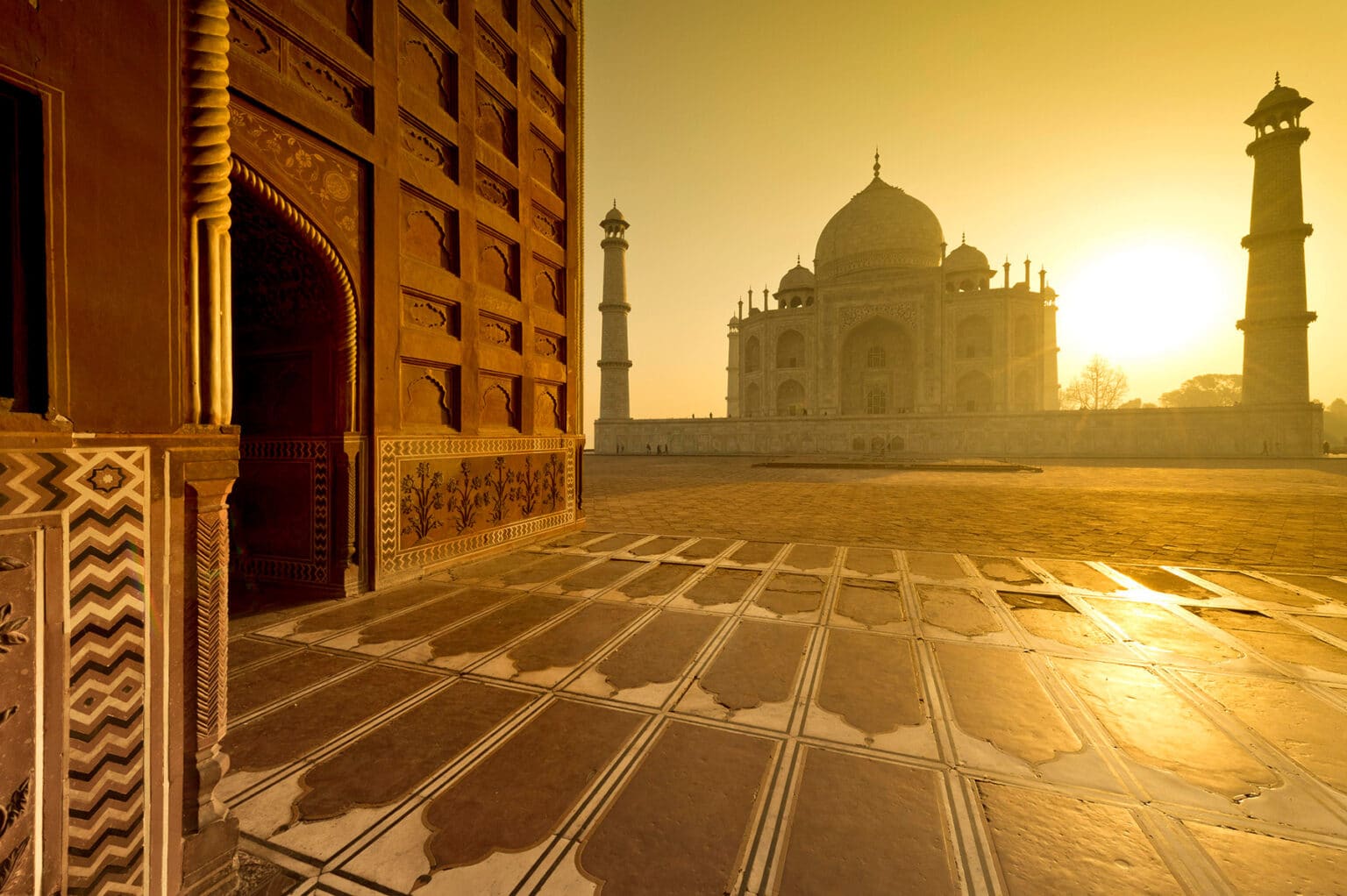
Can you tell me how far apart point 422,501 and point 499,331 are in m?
1.79

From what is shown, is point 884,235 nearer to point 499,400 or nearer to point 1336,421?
point 499,400

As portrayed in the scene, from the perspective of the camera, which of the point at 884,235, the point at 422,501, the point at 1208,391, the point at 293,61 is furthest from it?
the point at 1208,391

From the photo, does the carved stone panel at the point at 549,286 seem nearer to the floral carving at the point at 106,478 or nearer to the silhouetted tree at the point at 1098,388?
the floral carving at the point at 106,478

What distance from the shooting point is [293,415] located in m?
3.79

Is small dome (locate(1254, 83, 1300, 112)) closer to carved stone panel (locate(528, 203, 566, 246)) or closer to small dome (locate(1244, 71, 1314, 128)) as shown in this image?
small dome (locate(1244, 71, 1314, 128))

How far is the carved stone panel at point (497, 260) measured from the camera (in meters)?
4.73

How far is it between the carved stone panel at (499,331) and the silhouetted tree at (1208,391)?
7017cm

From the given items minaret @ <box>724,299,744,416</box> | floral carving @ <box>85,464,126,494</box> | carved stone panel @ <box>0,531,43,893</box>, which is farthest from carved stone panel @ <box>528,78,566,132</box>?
minaret @ <box>724,299,744,416</box>

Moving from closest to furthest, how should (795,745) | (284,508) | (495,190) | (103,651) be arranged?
(103,651)
(795,745)
(284,508)
(495,190)

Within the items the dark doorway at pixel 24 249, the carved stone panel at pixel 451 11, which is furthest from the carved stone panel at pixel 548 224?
the dark doorway at pixel 24 249

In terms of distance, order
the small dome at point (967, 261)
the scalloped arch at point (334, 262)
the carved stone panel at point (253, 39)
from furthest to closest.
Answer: the small dome at point (967, 261), the scalloped arch at point (334, 262), the carved stone panel at point (253, 39)

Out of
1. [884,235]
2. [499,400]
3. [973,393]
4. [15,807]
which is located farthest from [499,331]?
[884,235]

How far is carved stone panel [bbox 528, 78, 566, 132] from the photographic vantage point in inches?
220

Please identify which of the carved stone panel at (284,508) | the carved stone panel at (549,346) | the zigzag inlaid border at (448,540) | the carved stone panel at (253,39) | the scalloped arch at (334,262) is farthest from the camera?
the carved stone panel at (549,346)
